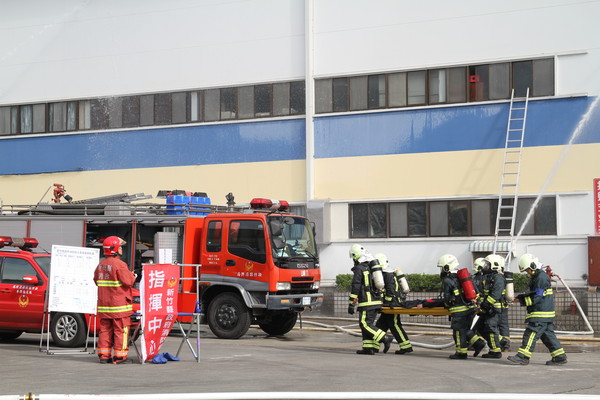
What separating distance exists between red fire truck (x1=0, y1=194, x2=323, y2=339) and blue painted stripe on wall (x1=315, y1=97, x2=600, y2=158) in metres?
7.00

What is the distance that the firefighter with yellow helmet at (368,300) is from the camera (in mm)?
15766

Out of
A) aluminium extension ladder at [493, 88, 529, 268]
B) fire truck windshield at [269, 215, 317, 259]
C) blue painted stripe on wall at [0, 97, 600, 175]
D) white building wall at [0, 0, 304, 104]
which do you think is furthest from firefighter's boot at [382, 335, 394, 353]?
white building wall at [0, 0, 304, 104]

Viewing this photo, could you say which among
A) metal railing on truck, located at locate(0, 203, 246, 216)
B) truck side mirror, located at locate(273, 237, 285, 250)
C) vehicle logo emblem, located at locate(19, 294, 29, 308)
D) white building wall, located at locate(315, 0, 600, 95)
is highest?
white building wall, located at locate(315, 0, 600, 95)

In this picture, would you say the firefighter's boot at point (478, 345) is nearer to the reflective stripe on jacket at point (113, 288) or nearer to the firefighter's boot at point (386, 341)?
the firefighter's boot at point (386, 341)

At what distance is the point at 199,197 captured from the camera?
2116 centimetres

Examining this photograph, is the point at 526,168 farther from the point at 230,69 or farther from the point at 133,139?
the point at 133,139

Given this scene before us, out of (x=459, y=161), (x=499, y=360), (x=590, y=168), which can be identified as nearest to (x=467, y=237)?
(x=459, y=161)

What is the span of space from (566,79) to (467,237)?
190 inches

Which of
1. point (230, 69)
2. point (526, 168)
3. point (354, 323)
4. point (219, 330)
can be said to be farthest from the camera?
point (230, 69)

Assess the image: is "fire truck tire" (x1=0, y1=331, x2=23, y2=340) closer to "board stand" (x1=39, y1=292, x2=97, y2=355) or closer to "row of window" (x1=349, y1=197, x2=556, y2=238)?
"board stand" (x1=39, y1=292, x2=97, y2=355)

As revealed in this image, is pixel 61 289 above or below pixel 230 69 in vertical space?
below

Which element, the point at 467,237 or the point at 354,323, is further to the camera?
the point at 467,237

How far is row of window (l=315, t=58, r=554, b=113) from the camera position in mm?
24688

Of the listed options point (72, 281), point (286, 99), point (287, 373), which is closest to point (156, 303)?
point (72, 281)
